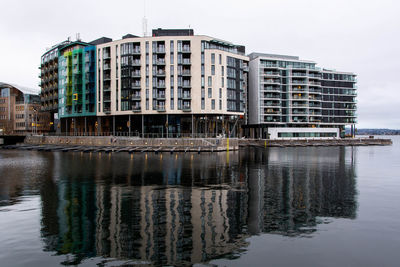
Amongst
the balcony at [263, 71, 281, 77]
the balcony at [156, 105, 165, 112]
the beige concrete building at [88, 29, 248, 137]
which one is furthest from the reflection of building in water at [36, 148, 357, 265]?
the balcony at [263, 71, 281, 77]

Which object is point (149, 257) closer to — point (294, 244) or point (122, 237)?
point (122, 237)

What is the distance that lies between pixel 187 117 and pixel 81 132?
42.6 meters

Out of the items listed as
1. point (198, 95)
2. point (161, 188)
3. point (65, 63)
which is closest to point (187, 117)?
point (198, 95)

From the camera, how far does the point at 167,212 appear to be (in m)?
21.5

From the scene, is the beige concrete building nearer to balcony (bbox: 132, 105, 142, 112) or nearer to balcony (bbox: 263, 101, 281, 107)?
balcony (bbox: 132, 105, 142, 112)

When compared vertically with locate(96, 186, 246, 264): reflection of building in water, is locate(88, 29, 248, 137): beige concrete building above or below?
above

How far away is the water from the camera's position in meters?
14.2

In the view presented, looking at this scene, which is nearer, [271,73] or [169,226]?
[169,226]

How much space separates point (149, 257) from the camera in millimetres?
13930

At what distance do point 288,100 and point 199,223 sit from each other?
136m

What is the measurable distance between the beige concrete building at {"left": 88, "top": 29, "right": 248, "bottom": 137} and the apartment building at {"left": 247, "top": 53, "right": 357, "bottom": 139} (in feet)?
116

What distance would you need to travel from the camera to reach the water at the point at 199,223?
1423 cm

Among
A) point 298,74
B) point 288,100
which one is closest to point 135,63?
point 288,100

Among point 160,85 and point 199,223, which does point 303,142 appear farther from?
point 199,223
